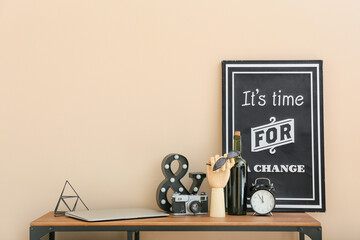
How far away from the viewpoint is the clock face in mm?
2656

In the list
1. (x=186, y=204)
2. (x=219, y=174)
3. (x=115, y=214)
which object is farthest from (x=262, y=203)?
(x=115, y=214)

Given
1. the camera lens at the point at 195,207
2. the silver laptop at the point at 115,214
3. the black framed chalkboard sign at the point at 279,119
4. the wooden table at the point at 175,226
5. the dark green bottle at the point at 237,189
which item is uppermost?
the black framed chalkboard sign at the point at 279,119

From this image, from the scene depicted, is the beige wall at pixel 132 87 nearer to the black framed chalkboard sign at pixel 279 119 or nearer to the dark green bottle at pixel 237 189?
the black framed chalkboard sign at pixel 279 119

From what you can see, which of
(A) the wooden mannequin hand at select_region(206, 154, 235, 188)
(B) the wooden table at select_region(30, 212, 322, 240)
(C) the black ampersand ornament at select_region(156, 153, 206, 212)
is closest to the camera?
(B) the wooden table at select_region(30, 212, 322, 240)

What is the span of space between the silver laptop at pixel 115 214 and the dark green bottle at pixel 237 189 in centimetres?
35

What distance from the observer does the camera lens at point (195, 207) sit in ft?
8.68

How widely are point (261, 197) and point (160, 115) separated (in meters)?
0.74

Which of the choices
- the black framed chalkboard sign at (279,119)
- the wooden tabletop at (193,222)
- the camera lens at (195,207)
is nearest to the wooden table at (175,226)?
the wooden tabletop at (193,222)

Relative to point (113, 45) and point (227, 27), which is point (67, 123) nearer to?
point (113, 45)

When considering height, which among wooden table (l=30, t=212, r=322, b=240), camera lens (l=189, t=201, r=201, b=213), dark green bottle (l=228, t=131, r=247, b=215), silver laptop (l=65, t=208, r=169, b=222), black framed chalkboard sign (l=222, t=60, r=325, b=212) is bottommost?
wooden table (l=30, t=212, r=322, b=240)

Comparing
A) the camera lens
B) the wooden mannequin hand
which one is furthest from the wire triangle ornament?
the wooden mannequin hand

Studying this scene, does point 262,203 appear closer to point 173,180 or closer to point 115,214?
point 173,180

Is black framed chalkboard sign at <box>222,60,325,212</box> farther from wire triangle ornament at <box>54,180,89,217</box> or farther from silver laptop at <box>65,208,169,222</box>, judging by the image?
wire triangle ornament at <box>54,180,89,217</box>

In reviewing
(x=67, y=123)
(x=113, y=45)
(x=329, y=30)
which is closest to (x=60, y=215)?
(x=67, y=123)
